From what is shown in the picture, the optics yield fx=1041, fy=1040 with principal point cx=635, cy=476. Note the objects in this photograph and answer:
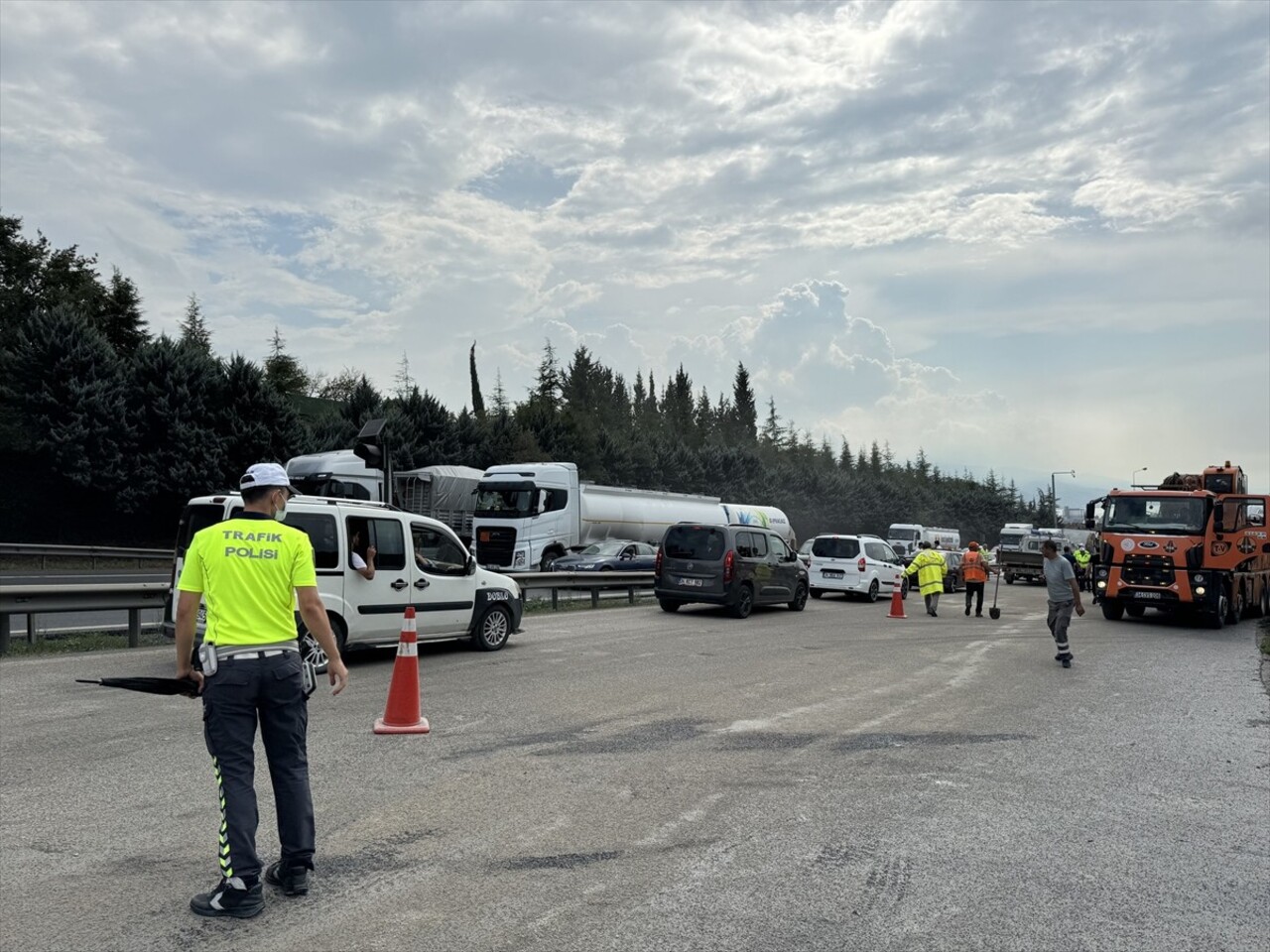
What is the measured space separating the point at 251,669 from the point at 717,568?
53.2 feet

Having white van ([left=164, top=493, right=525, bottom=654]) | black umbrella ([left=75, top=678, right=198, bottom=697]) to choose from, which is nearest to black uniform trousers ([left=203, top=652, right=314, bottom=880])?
black umbrella ([left=75, top=678, right=198, bottom=697])

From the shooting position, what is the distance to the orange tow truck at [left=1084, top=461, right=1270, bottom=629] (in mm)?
19750

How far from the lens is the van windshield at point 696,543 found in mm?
20562

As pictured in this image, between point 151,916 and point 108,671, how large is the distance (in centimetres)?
767

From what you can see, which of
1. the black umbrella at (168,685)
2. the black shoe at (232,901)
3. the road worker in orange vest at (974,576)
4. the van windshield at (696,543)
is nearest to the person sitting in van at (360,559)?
the black umbrella at (168,685)

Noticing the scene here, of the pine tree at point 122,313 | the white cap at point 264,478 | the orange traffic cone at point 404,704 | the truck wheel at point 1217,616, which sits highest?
the pine tree at point 122,313

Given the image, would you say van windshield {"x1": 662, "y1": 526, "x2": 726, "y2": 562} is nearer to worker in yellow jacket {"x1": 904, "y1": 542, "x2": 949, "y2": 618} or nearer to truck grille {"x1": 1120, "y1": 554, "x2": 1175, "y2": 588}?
worker in yellow jacket {"x1": 904, "y1": 542, "x2": 949, "y2": 618}

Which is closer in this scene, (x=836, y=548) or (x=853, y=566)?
(x=853, y=566)

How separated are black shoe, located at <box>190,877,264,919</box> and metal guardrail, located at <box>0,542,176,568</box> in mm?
28090

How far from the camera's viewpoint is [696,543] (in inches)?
821

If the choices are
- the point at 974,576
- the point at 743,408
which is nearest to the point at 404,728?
the point at 974,576

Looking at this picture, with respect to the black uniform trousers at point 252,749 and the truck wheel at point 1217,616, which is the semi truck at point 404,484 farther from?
the black uniform trousers at point 252,749

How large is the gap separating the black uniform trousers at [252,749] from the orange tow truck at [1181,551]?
19.2m

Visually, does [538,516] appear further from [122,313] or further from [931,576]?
[122,313]
